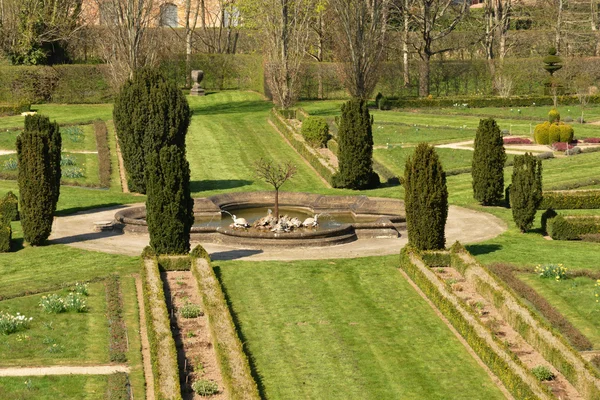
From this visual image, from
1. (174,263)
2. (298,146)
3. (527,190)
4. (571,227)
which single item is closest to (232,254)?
(174,263)

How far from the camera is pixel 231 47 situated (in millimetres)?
93875

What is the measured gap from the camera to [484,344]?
24.1 metres

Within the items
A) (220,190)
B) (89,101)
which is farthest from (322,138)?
(89,101)

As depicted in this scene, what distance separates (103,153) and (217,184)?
8.29m

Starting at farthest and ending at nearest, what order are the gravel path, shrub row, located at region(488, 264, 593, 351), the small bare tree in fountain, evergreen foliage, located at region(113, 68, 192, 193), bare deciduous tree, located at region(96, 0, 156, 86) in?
bare deciduous tree, located at region(96, 0, 156, 86) < evergreen foliage, located at region(113, 68, 192, 193) < the small bare tree in fountain < shrub row, located at region(488, 264, 593, 351) < the gravel path

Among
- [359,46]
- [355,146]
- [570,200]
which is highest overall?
[359,46]

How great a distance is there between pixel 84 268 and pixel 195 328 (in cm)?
691

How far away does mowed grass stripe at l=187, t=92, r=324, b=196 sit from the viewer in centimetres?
4741

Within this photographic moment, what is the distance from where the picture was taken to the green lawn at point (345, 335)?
2278 centimetres

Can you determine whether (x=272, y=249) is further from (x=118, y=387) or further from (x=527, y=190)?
(x=118, y=387)

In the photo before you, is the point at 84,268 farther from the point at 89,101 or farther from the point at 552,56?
the point at 552,56

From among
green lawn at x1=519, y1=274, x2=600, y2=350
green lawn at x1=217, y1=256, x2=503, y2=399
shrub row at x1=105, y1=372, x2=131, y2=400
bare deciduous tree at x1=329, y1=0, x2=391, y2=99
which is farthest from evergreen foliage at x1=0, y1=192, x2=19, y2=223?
bare deciduous tree at x1=329, y1=0, x2=391, y2=99

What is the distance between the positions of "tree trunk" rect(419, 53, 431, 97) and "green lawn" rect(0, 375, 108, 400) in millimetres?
56792

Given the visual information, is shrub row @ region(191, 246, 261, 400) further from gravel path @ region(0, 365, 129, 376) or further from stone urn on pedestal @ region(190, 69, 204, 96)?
stone urn on pedestal @ region(190, 69, 204, 96)
